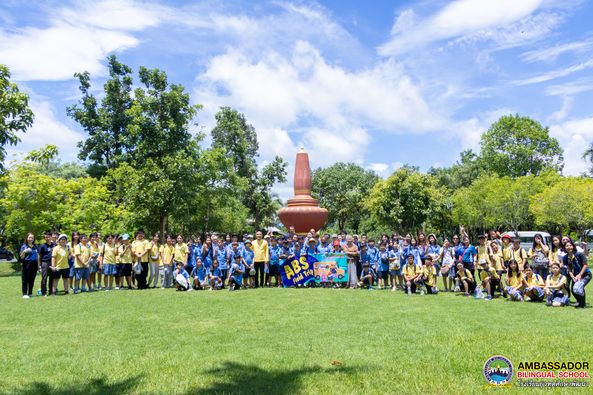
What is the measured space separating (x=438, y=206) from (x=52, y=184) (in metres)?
31.2

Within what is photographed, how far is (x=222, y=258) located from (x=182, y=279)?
52.8 inches

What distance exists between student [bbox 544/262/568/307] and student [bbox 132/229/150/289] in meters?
10.8

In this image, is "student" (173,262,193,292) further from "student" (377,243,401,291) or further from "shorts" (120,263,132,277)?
"student" (377,243,401,291)

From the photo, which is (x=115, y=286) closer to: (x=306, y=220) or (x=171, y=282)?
(x=171, y=282)

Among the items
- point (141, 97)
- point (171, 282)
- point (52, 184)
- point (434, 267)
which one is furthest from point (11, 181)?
point (434, 267)

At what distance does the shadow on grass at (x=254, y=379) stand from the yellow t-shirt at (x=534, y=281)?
7.50 meters

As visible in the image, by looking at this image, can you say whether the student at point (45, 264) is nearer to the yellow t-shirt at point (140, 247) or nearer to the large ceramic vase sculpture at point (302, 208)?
the yellow t-shirt at point (140, 247)

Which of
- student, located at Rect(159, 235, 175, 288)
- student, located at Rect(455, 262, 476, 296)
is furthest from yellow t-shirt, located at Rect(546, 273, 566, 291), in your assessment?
student, located at Rect(159, 235, 175, 288)

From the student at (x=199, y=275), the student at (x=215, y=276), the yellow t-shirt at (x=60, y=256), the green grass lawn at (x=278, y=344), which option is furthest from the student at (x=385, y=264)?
the yellow t-shirt at (x=60, y=256)

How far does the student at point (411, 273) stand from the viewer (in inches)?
514

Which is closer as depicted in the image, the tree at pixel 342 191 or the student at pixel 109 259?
the student at pixel 109 259

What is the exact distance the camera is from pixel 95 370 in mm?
5852

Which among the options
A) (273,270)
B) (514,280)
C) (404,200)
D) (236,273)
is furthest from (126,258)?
(404,200)

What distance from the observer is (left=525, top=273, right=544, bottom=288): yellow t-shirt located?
11.4 m
